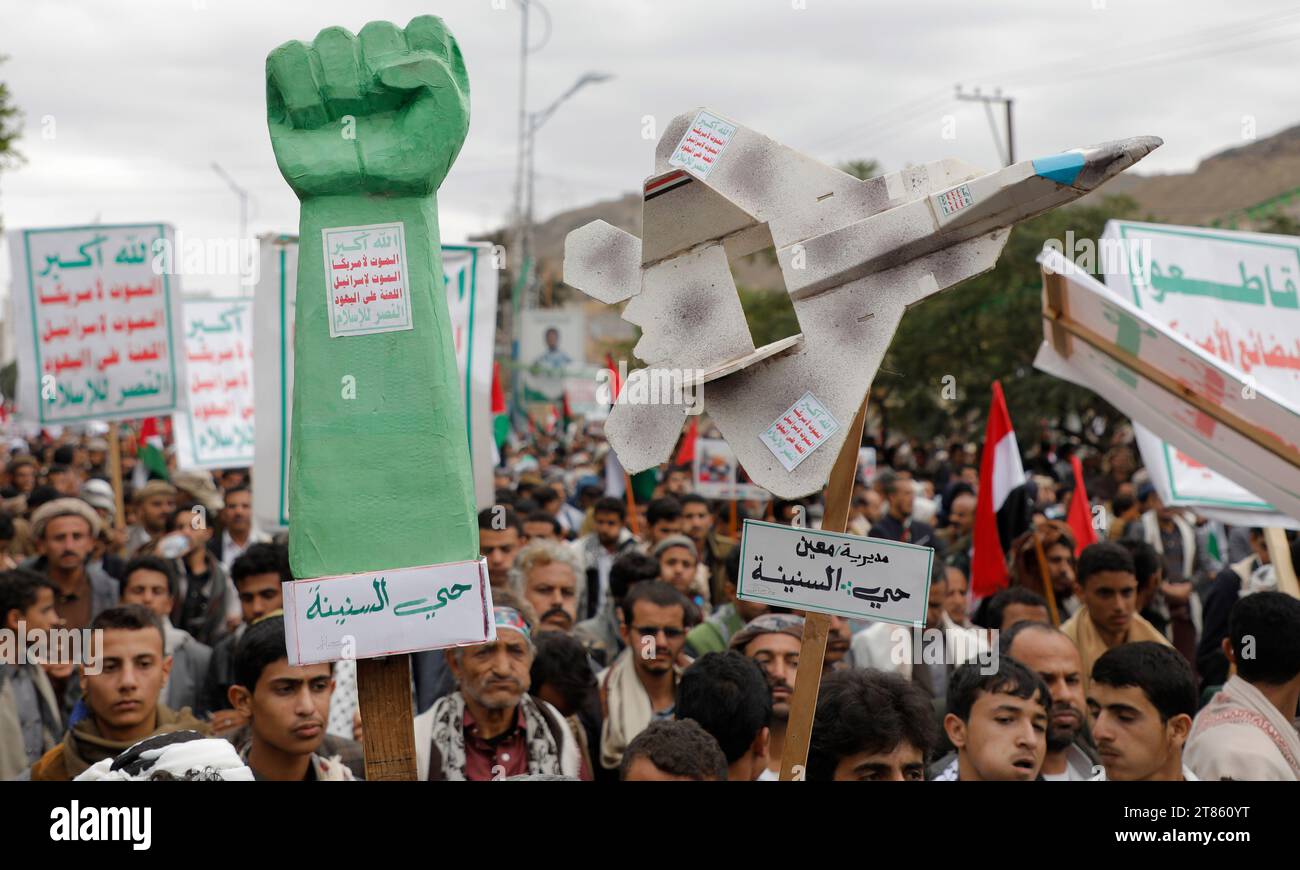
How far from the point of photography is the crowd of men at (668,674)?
369cm

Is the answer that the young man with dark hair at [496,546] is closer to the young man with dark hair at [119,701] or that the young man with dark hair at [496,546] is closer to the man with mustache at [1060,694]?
the young man with dark hair at [119,701]

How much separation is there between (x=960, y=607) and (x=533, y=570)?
6.71 ft

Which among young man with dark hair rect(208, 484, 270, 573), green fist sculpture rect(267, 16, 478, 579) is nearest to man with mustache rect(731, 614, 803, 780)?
green fist sculpture rect(267, 16, 478, 579)

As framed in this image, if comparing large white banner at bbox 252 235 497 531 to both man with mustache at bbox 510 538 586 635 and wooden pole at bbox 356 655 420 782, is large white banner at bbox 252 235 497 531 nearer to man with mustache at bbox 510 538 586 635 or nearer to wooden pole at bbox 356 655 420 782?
man with mustache at bbox 510 538 586 635

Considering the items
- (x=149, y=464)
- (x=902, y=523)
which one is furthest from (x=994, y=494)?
(x=149, y=464)

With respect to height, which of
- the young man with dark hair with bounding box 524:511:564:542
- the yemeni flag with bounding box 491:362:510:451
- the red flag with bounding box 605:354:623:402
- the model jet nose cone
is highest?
the model jet nose cone

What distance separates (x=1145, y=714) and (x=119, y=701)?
295 centimetres

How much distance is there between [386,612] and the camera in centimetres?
268

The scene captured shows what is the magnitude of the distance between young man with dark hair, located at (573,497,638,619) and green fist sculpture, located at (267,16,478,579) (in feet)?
17.1

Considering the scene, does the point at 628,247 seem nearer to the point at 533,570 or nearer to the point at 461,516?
the point at 461,516

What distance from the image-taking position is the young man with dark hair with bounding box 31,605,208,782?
13.1ft

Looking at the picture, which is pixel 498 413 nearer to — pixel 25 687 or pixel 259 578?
pixel 259 578

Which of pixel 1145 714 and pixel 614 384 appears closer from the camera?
pixel 1145 714

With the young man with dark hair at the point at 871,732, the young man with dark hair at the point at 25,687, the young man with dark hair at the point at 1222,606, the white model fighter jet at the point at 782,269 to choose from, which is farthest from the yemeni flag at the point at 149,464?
the white model fighter jet at the point at 782,269
